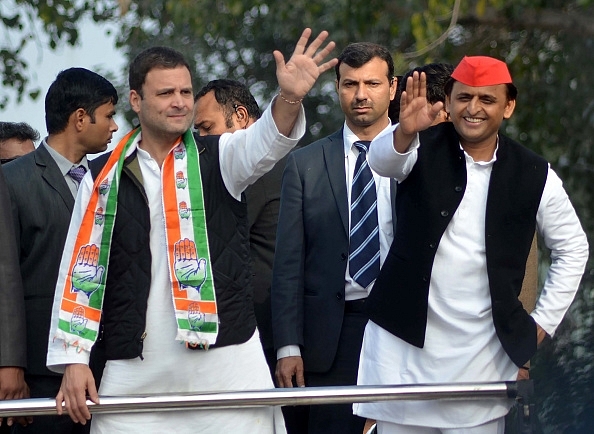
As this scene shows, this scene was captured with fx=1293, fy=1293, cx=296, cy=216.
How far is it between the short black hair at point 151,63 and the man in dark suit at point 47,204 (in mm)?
900

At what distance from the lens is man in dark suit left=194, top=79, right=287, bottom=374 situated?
550cm

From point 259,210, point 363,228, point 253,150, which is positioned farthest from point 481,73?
point 259,210

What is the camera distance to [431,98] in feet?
17.3

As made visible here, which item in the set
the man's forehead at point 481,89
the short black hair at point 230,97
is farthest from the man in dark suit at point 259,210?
the man's forehead at point 481,89

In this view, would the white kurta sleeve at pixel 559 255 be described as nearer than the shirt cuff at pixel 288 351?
Yes

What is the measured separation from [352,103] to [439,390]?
5.29 ft

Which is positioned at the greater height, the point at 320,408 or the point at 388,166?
the point at 388,166

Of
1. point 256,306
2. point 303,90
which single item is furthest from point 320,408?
point 303,90

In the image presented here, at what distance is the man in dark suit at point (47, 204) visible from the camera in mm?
5031

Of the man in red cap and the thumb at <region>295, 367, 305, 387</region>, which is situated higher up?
the man in red cap

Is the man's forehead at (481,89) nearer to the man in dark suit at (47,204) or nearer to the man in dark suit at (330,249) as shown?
the man in dark suit at (330,249)

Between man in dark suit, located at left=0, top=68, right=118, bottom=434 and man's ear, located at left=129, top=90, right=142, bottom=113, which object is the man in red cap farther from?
man in dark suit, located at left=0, top=68, right=118, bottom=434

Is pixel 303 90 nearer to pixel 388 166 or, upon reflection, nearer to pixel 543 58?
pixel 388 166

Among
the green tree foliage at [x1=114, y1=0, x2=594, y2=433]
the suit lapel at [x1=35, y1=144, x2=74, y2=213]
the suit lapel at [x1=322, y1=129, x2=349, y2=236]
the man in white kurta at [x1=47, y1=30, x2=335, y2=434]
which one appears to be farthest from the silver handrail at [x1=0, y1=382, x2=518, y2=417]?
the green tree foliage at [x1=114, y1=0, x2=594, y2=433]
